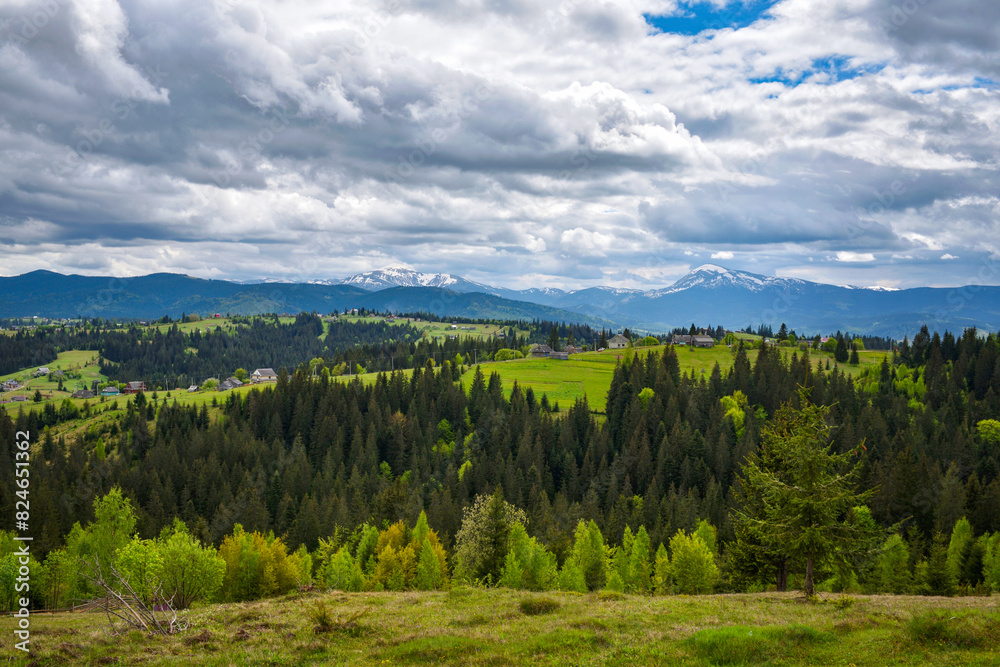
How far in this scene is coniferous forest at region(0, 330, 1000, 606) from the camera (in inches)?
2511

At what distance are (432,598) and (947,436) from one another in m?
136

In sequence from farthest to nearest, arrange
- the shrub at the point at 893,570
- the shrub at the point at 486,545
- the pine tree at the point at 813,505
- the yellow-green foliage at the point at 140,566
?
the shrub at the point at 893,570 → the shrub at the point at 486,545 → the yellow-green foliage at the point at 140,566 → the pine tree at the point at 813,505

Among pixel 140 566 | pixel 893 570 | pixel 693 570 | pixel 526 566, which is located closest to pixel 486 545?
pixel 526 566

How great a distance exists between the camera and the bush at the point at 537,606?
30587 millimetres

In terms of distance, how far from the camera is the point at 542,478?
126m

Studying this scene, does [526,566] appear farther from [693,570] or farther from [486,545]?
[693,570]

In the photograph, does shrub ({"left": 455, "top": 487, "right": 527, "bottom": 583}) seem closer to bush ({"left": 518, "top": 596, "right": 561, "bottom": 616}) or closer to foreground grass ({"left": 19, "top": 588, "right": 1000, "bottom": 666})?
bush ({"left": 518, "top": 596, "right": 561, "bottom": 616})

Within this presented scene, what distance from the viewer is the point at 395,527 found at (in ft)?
240

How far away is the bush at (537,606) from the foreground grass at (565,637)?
0.37 feet

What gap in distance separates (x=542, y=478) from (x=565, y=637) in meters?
104

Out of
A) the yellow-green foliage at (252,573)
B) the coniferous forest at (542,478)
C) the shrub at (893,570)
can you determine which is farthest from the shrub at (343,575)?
the shrub at (893,570)

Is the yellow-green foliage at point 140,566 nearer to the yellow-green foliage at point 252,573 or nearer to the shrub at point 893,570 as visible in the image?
the yellow-green foliage at point 252,573

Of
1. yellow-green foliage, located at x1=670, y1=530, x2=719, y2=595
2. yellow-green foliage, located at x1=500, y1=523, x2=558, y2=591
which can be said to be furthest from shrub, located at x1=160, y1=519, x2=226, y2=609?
yellow-green foliage, located at x1=670, y1=530, x2=719, y2=595

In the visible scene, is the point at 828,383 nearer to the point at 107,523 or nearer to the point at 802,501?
the point at 802,501
